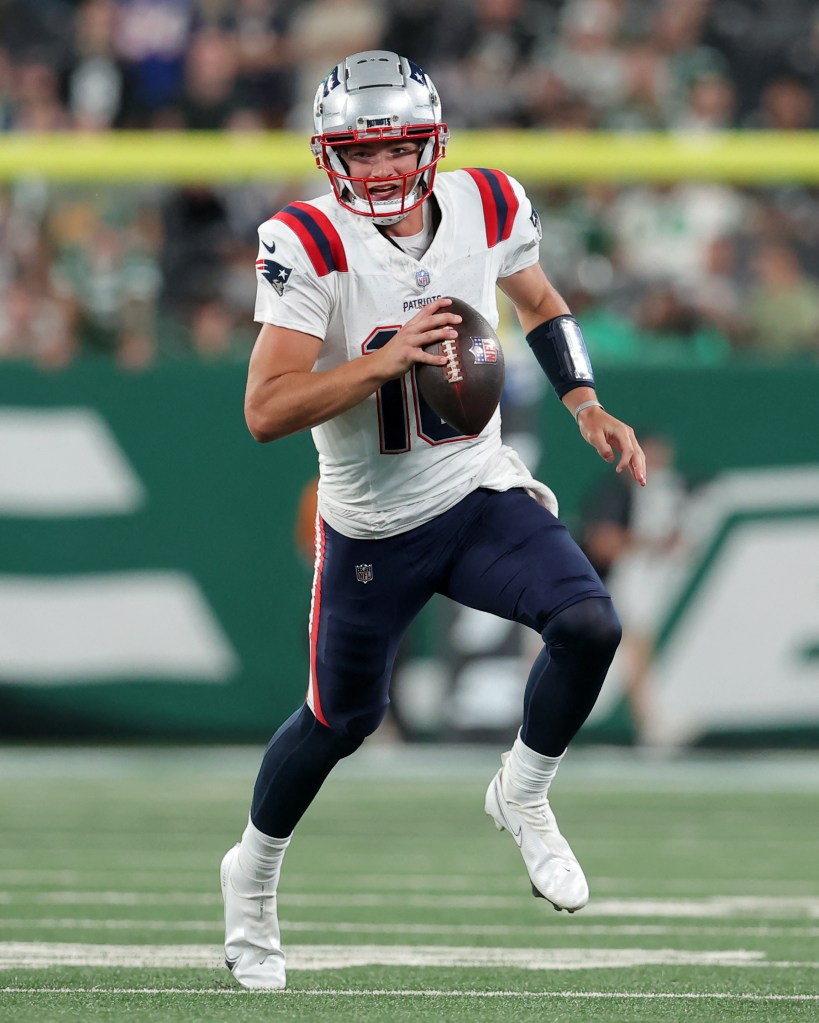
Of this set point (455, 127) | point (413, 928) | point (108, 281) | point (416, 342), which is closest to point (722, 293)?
point (455, 127)

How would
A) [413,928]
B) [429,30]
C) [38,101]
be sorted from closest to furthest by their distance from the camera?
[413,928] → [38,101] → [429,30]

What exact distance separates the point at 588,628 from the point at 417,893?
1.81 metres

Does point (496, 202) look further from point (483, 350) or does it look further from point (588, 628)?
point (588, 628)

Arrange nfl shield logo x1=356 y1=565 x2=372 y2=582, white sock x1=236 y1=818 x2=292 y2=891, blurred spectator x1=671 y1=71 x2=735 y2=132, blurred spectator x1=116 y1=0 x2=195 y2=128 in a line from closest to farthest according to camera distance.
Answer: nfl shield logo x1=356 y1=565 x2=372 y2=582
white sock x1=236 y1=818 x2=292 y2=891
blurred spectator x1=671 y1=71 x2=735 y2=132
blurred spectator x1=116 y1=0 x2=195 y2=128

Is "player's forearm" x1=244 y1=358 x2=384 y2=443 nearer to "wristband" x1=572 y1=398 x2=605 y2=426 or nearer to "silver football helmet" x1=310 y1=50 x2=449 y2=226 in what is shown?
"silver football helmet" x1=310 y1=50 x2=449 y2=226

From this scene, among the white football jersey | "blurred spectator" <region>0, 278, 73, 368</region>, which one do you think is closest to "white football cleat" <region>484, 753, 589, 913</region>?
the white football jersey

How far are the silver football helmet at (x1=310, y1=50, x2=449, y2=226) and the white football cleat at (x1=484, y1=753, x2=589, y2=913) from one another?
116cm

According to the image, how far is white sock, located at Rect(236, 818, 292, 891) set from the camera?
3.92 metres

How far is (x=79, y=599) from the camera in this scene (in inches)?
332

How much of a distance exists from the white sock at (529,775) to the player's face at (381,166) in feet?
3.68

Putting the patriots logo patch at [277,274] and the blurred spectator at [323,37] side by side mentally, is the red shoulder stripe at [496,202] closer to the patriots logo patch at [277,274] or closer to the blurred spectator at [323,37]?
the patriots logo patch at [277,274]

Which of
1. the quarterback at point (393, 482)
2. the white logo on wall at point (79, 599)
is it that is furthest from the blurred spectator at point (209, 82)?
the quarterback at point (393, 482)

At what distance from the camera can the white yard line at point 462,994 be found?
356cm

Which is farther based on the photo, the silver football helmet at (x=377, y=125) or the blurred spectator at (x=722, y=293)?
the blurred spectator at (x=722, y=293)
